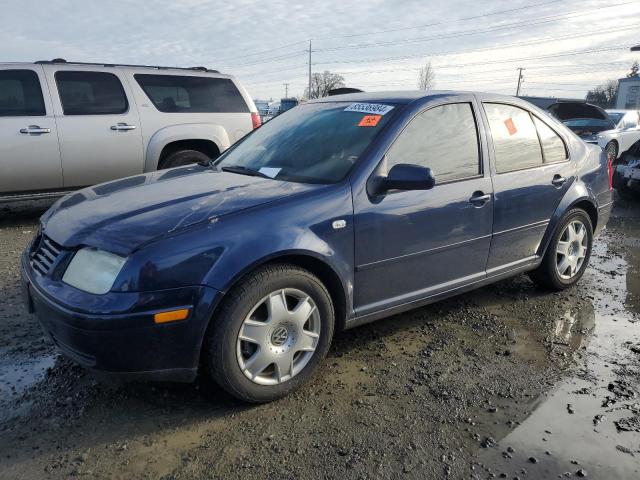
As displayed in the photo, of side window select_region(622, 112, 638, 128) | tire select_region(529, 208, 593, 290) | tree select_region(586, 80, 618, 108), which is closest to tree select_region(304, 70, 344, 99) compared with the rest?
tree select_region(586, 80, 618, 108)

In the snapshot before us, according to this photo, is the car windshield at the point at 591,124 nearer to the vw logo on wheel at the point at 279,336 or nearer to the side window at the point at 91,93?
the side window at the point at 91,93

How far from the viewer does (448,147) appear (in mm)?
3457

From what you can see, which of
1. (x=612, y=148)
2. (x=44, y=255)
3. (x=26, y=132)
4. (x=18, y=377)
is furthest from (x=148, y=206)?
(x=612, y=148)

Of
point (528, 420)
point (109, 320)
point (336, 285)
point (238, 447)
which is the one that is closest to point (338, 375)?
point (336, 285)

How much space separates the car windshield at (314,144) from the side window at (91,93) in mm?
3467

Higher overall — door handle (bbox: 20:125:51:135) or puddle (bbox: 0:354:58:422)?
door handle (bbox: 20:125:51:135)

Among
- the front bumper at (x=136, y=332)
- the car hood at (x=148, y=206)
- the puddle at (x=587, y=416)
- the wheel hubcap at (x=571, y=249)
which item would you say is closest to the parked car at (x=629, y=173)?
the wheel hubcap at (x=571, y=249)

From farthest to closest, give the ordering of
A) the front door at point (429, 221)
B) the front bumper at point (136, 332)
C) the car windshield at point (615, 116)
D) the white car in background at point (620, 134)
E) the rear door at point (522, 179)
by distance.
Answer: the car windshield at point (615, 116), the white car in background at point (620, 134), the rear door at point (522, 179), the front door at point (429, 221), the front bumper at point (136, 332)

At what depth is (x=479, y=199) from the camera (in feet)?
11.5

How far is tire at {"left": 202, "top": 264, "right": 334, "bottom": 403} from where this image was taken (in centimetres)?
253

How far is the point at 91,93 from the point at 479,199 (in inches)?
207

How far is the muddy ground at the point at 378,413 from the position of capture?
233cm

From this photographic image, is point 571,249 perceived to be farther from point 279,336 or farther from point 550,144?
point 279,336

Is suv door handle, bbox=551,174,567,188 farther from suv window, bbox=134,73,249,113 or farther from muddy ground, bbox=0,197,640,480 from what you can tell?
suv window, bbox=134,73,249,113
